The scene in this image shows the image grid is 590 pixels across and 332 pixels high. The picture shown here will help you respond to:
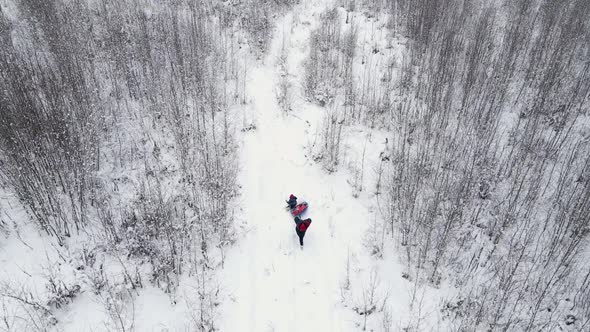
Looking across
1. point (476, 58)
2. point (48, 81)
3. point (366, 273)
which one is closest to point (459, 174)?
point (366, 273)

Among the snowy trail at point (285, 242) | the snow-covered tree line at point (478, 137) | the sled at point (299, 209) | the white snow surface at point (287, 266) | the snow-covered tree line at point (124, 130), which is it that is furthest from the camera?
the sled at point (299, 209)

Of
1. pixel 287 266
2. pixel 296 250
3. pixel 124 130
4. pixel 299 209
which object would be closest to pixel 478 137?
pixel 299 209

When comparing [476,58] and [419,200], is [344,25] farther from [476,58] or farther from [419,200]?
[419,200]

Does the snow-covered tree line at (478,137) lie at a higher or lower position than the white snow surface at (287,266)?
higher

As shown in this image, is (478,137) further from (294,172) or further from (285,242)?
(285,242)

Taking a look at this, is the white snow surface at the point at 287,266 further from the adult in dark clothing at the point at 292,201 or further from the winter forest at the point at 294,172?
the adult in dark clothing at the point at 292,201


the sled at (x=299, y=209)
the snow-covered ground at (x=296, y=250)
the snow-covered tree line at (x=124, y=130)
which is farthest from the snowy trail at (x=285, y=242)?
the snow-covered tree line at (x=124, y=130)

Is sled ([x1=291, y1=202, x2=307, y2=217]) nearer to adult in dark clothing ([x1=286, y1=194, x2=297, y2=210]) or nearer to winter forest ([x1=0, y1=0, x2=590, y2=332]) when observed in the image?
adult in dark clothing ([x1=286, y1=194, x2=297, y2=210])
